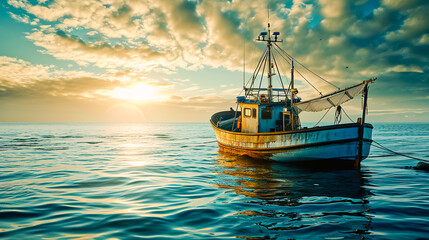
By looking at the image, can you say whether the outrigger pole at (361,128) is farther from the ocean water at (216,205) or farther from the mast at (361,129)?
the ocean water at (216,205)

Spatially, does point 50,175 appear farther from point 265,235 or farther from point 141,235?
point 265,235

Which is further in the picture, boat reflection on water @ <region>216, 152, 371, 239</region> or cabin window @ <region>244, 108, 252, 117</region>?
cabin window @ <region>244, 108, 252, 117</region>

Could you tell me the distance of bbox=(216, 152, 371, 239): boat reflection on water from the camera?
5703mm

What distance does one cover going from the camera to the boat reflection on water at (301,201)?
5.70 m

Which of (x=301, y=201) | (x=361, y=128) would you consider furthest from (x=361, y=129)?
(x=301, y=201)

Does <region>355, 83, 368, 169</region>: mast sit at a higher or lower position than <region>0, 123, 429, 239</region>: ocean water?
higher

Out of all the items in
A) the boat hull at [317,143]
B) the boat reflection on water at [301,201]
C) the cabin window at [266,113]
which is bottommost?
the boat reflection on water at [301,201]

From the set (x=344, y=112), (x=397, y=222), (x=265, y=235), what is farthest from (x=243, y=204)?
(x=344, y=112)

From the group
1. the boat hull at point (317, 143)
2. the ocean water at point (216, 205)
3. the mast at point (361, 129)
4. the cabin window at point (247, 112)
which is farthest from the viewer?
the cabin window at point (247, 112)

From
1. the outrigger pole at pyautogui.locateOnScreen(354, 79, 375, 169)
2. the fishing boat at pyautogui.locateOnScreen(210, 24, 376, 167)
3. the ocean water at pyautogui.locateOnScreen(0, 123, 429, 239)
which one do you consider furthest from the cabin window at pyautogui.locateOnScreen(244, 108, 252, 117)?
the outrigger pole at pyautogui.locateOnScreen(354, 79, 375, 169)

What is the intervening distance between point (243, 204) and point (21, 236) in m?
5.96

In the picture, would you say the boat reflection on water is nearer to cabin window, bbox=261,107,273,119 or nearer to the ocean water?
the ocean water

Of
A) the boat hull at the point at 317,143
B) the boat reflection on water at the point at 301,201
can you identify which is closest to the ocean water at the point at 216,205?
the boat reflection on water at the point at 301,201

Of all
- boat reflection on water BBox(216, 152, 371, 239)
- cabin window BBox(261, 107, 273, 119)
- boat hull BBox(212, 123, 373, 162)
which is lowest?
boat reflection on water BBox(216, 152, 371, 239)
